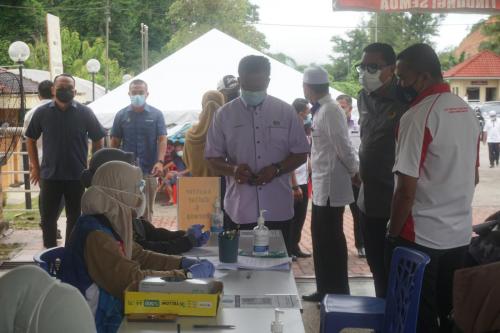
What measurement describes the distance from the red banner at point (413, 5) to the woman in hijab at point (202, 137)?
1369 millimetres

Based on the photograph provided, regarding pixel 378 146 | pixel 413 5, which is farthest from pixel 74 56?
pixel 378 146

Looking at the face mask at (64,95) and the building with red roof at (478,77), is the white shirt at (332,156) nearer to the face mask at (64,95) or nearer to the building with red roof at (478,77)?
the face mask at (64,95)

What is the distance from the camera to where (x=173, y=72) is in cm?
1034

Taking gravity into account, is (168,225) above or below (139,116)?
below

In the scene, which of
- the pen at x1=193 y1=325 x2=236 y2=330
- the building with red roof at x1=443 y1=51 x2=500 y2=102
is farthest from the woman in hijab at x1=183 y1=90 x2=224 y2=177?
the building with red roof at x1=443 y1=51 x2=500 y2=102

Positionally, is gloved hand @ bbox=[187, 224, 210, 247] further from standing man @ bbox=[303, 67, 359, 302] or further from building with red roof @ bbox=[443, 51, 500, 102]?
building with red roof @ bbox=[443, 51, 500, 102]

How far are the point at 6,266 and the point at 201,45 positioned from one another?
18.0ft

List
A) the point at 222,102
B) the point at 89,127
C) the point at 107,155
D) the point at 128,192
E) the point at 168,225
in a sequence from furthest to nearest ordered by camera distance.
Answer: the point at 168,225
the point at 89,127
the point at 222,102
the point at 107,155
the point at 128,192

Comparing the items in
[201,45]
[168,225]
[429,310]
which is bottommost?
[168,225]

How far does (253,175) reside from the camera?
14.1 ft

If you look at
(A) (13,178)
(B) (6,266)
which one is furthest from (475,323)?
(A) (13,178)

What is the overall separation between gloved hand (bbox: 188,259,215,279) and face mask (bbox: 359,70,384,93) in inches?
78.2

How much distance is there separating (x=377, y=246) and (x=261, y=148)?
3.34ft

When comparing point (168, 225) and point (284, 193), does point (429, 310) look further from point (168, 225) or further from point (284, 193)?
point (168, 225)
